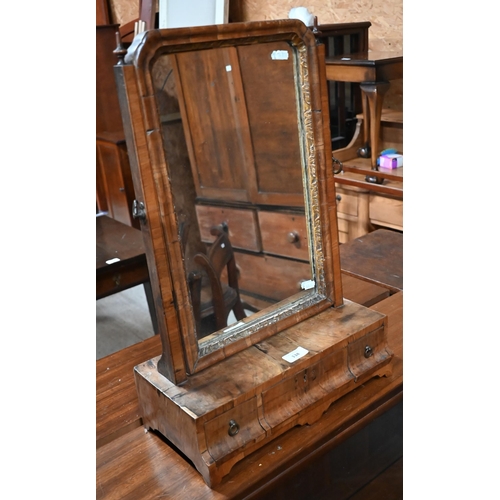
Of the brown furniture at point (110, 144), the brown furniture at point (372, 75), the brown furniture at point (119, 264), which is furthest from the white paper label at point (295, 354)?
the brown furniture at point (110, 144)

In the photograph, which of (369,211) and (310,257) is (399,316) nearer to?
(310,257)

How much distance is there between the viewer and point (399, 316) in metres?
1.20

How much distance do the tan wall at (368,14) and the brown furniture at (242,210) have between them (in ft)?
5.14

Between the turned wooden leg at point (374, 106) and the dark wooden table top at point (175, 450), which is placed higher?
the turned wooden leg at point (374, 106)

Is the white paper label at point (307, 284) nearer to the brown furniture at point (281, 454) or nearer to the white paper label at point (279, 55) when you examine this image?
the brown furniture at point (281, 454)

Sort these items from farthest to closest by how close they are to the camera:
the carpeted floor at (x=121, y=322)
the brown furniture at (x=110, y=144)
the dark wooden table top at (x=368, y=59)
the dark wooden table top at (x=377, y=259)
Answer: the brown furniture at (x=110, y=144) → the carpeted floor at (x=121, y=322) → the dark wooden table top at (x=368, y=59) → the dark wooden table top at (x=377, y=259)

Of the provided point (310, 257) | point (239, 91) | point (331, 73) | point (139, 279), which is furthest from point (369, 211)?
point (239, 91)

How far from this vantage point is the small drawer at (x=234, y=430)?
802 mm

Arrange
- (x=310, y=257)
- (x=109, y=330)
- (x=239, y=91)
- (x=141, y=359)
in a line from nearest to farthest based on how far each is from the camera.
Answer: (x=239, y=91) → (x=310, y=257) → (x=141, y=359) → (x=109, y=330)

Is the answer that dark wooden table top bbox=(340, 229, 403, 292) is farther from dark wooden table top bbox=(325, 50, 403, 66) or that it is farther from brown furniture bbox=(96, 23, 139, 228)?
brown furniture bbox=(96, 23, 139, 228)

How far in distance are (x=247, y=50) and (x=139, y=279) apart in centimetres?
130

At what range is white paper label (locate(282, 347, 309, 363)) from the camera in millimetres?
889

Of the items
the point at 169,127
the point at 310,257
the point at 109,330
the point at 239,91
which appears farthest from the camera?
the point at 109,330

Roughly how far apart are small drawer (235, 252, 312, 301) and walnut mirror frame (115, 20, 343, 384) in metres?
0.02
